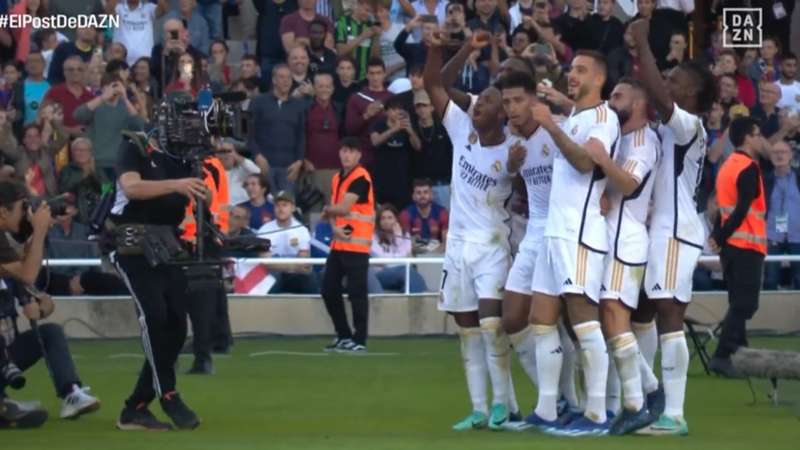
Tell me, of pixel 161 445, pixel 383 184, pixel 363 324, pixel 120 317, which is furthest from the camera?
pixel 383 184

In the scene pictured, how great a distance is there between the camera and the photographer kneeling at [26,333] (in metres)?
12.8

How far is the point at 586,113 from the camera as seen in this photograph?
39.0 feet

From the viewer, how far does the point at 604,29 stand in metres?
24.9

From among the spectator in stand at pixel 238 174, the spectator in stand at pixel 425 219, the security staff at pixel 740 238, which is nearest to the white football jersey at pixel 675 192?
the security staff at pixel 740 238

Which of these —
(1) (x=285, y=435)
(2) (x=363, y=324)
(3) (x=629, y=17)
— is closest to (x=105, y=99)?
(2) (x=363, y=324)

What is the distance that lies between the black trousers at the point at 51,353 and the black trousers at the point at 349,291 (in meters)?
6.17

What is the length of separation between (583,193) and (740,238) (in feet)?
16.3

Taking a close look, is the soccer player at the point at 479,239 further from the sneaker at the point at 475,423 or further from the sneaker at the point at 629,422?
the sneaker at the point at 629,422

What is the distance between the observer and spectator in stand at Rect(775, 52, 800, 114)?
2477 cm

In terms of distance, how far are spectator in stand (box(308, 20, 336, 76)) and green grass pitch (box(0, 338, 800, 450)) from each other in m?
5.38

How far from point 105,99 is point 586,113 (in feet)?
38.1

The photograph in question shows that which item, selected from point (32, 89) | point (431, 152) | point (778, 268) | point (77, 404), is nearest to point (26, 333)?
point (77, 404)

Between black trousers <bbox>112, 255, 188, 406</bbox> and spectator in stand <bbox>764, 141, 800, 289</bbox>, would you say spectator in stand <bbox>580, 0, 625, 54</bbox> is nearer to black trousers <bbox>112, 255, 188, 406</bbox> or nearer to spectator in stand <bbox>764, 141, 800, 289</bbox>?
spectator in stand <bbox>764, 141, 800, 289</bbox>

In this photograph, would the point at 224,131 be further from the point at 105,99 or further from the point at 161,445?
the point at 105,99
